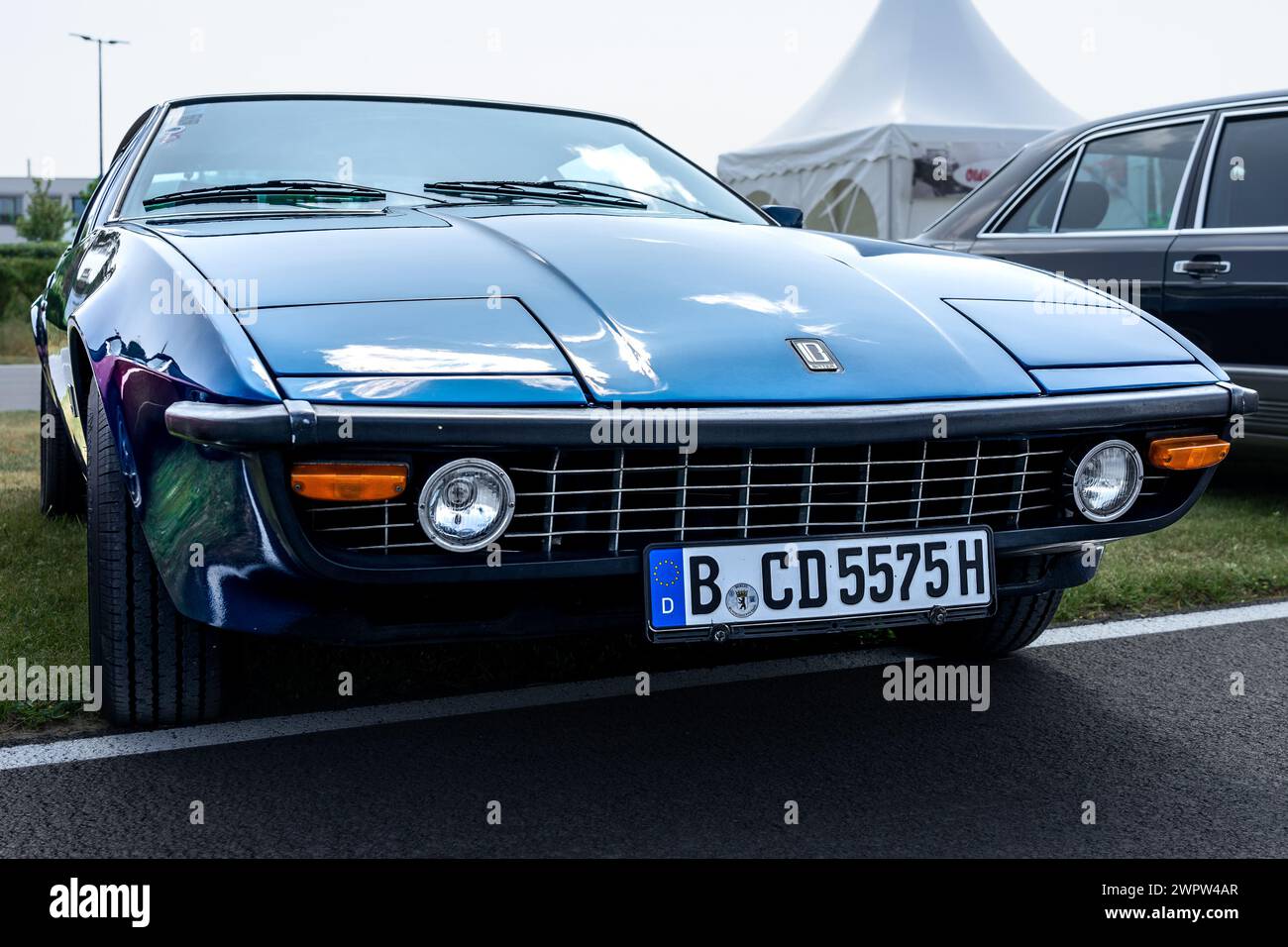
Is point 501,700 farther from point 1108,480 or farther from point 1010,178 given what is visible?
point 1010,178

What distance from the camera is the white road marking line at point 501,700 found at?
7.79ft

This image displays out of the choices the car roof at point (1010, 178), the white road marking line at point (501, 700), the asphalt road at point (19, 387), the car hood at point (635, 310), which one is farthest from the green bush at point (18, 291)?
the car hood at point (635, 310)

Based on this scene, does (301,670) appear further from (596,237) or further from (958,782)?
(958,782)

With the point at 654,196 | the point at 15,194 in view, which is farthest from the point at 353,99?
the point at 15,194

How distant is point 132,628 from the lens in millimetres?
2258

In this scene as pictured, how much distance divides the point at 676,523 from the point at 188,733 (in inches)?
41.3

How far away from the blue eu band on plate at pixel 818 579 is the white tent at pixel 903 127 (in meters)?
10.7

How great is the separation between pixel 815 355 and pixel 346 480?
0.78 meters

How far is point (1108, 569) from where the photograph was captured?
3842 millimetres

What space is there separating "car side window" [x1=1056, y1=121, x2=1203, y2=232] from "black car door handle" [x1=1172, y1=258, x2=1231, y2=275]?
9.1 inches

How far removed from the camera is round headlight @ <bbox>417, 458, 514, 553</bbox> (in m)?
1.90

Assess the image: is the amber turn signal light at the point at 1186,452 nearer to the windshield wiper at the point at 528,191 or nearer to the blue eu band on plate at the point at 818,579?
the blue eu band on plate at the point at 818,579
